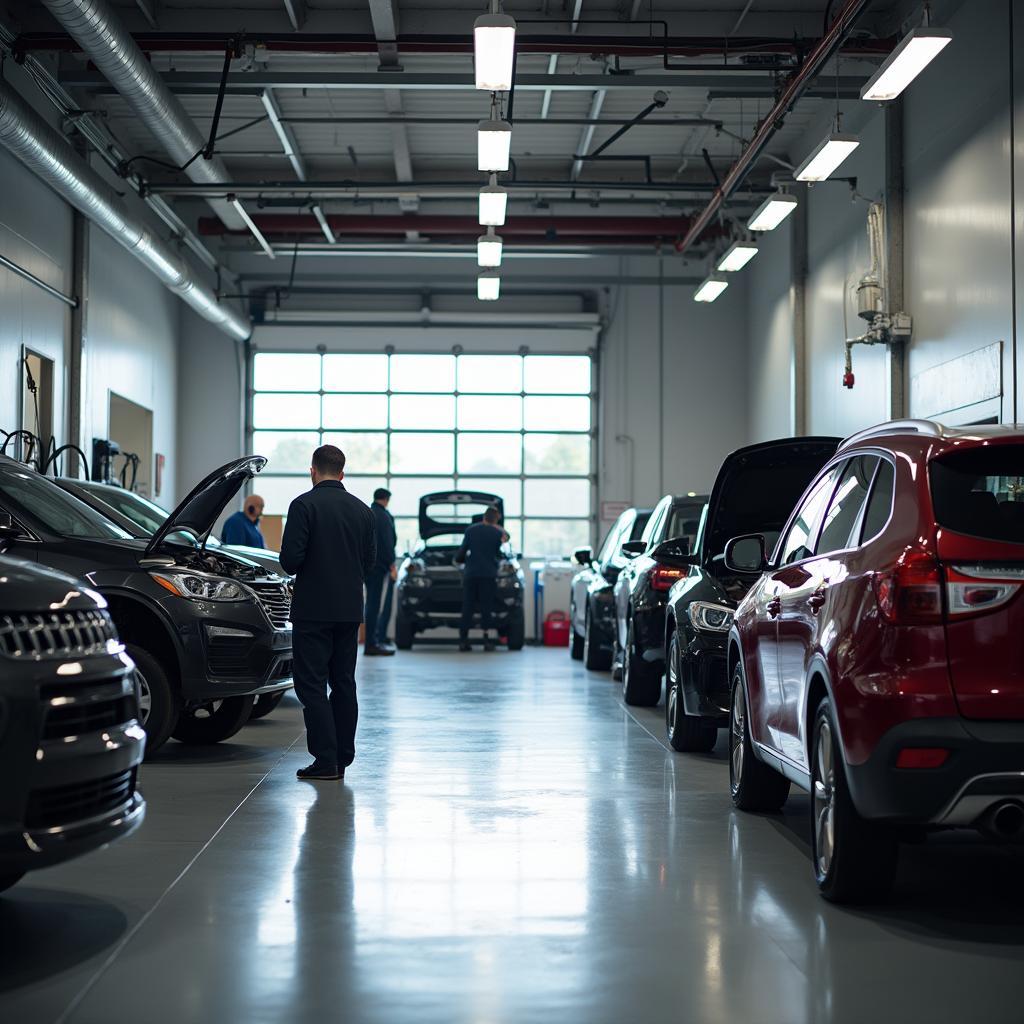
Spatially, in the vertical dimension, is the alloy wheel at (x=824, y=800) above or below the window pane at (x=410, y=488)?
below

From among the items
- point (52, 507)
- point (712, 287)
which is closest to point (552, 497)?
point (712, 287)

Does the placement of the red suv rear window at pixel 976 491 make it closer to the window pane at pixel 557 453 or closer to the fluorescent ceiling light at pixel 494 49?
the fluorescent ceiling light at pixel 494 49

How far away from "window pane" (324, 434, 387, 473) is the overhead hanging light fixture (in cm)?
822

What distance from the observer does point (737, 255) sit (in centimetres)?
1681

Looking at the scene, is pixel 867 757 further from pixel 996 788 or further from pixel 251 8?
pixel 251 8

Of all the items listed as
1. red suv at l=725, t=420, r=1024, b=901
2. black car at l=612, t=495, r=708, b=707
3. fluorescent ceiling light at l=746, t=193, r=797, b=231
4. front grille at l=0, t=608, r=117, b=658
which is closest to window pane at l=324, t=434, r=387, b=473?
fluorescent ceiling light at l=746, t=193, r=797, b=231

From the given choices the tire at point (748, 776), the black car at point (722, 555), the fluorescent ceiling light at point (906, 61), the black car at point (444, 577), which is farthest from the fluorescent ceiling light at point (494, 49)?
the black car at point (444, 577)

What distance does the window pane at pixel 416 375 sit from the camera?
23578 mm

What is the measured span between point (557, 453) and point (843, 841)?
1918 cm

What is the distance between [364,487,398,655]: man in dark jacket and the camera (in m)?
16.9

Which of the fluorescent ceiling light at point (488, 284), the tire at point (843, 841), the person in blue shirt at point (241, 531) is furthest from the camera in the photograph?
the fluorescent ceiling light at point (488, 284)

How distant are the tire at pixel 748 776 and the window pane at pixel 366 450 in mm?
17151

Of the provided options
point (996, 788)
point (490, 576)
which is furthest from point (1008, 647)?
point (490, 576)

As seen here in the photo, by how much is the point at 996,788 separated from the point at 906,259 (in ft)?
37.5
